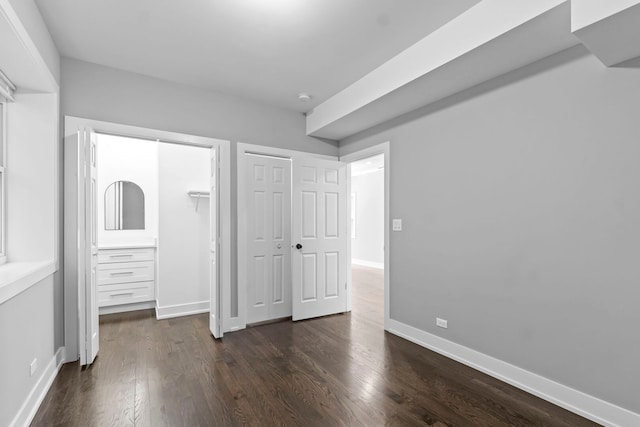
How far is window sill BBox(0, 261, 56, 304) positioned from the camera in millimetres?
1738

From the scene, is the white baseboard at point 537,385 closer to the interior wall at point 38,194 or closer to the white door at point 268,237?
the white door at point 268,237

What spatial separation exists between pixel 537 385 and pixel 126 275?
4.72 m

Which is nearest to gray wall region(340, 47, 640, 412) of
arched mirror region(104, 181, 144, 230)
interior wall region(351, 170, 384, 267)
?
arched mirror region(104, 181, 144, 230)

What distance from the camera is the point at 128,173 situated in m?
4.80

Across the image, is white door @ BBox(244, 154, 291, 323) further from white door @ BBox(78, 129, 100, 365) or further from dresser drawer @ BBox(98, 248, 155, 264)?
dresser drawer @ BBox(98, 248, 155, 264)

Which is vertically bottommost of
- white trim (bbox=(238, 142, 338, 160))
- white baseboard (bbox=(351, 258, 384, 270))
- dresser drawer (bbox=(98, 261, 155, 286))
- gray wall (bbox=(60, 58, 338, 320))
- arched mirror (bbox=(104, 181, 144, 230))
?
white baseboard (bbox=(351, 258, 384, 270))

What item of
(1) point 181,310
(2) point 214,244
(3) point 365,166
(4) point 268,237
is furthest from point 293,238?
(3) point 365,166

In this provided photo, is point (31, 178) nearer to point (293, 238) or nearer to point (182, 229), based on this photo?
point (182, 229)

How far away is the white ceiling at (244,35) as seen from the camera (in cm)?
222

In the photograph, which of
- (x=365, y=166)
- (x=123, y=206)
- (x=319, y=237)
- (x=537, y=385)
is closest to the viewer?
(x=537, y=385)

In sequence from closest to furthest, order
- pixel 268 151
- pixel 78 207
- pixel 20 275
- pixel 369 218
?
pixel 20 275
pixel 78 207
pixel 268 151
pixel 369 218

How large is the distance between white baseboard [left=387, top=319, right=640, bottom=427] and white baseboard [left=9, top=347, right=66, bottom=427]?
3.11 m

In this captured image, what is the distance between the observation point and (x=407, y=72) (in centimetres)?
274

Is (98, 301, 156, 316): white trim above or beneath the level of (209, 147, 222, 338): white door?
beneath
